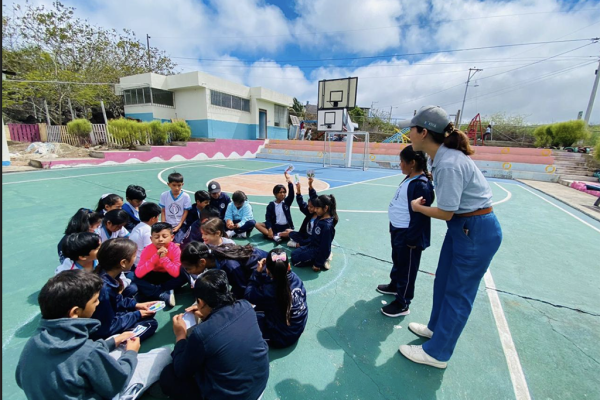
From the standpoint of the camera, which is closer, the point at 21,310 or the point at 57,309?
the point at 57,309

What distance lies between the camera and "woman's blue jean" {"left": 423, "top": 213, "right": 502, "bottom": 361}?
6.54 ft

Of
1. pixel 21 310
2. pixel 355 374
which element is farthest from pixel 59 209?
pixel 355 374

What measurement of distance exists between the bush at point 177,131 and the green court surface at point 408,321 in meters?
15.1

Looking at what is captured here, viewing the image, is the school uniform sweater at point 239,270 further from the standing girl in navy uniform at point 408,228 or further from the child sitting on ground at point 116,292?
the standing girl in navy uniform at point 408,228

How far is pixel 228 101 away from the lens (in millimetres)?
23578

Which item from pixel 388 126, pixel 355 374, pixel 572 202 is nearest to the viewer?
pixel 355 374

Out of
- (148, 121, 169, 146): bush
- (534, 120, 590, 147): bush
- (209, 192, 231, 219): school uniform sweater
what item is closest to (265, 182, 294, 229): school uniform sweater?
(209, 192, 231, 219): school uniform sweater

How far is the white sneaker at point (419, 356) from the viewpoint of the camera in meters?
2.28

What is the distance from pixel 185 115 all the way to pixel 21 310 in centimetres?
2246

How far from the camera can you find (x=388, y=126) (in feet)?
116

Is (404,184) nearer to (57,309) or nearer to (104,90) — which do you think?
(57,309)

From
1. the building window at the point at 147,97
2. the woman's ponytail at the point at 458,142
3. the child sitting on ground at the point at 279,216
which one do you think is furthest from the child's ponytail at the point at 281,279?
the building window at the point at 147,97

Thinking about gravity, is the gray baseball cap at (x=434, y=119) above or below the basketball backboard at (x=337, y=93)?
below

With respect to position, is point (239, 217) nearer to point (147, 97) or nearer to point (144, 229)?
point (144, 229)
